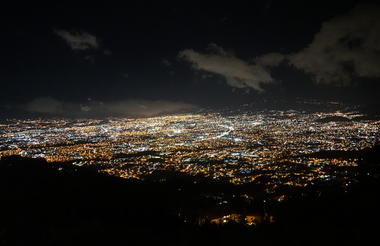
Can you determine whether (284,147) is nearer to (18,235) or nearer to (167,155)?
(167,155)

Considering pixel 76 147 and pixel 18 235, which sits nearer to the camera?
pixel 18 235

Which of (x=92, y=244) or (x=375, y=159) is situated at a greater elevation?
(x=375, y=159)

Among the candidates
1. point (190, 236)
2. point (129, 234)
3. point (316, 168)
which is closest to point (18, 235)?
point (129, 234)

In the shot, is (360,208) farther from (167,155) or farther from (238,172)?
(167,155)

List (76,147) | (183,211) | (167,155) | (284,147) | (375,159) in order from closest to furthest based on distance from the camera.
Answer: (183,211) → (375,159) → (167,155) → (284,147) → (76,147)

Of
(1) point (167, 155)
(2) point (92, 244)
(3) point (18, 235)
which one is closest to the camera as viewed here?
(2) point (92, 244)

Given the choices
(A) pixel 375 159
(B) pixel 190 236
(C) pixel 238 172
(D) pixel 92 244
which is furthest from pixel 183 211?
(A) pixel 375 159
